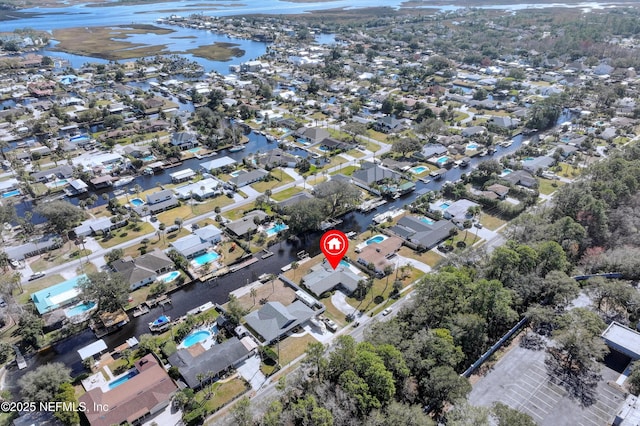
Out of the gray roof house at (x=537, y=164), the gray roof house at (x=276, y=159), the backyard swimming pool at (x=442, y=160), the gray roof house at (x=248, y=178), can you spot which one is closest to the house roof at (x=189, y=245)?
the gray roof house at (x=248, y=178)

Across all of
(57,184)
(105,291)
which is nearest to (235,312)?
(105,291)

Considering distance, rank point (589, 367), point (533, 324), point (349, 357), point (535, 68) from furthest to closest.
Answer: point (535, 68) < point (533, 324) < point (589, 367) < point (349, 357)

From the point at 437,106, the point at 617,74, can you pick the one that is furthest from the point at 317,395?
the point at 617,74

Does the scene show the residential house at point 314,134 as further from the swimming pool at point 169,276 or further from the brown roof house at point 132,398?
the brown roof house at point 132,398

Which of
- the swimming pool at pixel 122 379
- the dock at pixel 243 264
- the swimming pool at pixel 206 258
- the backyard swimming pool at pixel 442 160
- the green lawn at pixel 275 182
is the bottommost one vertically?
the backyard swimming pool at pixel 442 160

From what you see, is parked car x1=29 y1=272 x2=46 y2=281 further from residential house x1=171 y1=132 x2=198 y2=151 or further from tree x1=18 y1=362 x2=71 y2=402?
residential house x1=171 y1=132 x2=198 y2=151

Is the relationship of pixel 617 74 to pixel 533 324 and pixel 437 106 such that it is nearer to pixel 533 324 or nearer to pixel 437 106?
pixel 437 106

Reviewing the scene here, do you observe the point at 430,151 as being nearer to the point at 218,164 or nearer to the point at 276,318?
the point at 218,164
